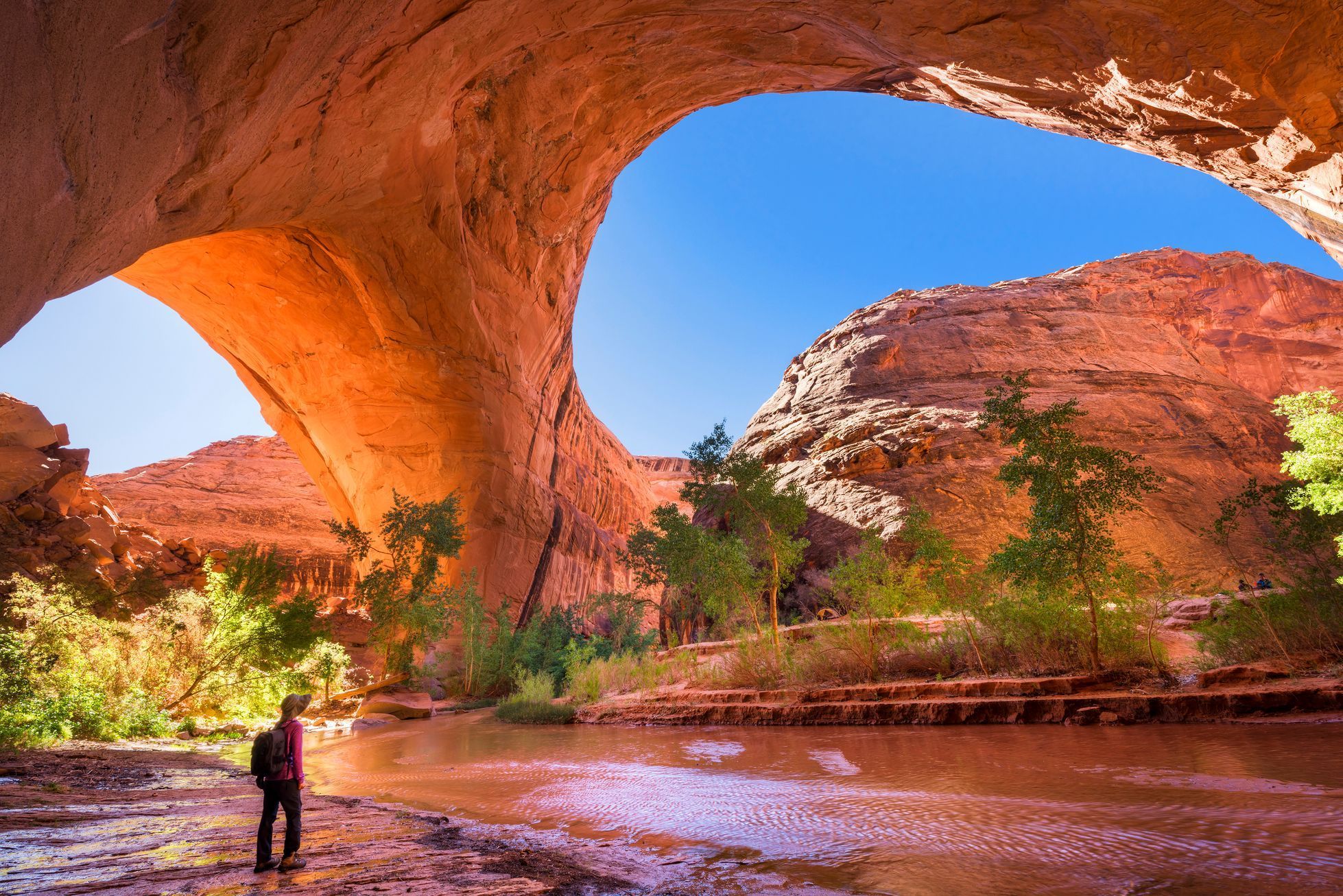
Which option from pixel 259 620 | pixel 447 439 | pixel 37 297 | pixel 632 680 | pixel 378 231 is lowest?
pixel 632 680

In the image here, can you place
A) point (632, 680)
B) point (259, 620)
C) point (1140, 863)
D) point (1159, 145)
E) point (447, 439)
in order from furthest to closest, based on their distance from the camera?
point (447, 439), point (632, 680), point (259, 620), point (1159, 145), point (1140, 863)

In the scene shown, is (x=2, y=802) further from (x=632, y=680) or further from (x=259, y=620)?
(x=632, y=680)

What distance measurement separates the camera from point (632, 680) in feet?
47.0

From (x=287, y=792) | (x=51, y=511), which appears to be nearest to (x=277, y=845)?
(x=287, y=792)

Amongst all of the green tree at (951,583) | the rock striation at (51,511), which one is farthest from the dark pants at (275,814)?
the rock striation at (51,511)

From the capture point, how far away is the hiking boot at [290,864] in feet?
9.46

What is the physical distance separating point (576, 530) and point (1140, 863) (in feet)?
90.8

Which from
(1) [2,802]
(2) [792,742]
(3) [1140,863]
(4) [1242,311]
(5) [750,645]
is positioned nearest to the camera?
(3) [1140,863]

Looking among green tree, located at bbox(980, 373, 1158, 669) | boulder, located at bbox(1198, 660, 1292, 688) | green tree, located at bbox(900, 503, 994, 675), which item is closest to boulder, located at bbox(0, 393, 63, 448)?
green tree, located at bbox(900, 503, 994, 675)

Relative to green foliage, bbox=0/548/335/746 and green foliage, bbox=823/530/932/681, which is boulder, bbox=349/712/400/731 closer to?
green foliage, bbox=0/548/335/746

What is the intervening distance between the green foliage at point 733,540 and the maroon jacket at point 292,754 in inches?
418

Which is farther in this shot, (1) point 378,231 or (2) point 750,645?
(1) point 378,231

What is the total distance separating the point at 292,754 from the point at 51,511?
1626 cm

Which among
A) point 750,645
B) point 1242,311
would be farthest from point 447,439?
point 1242,311
